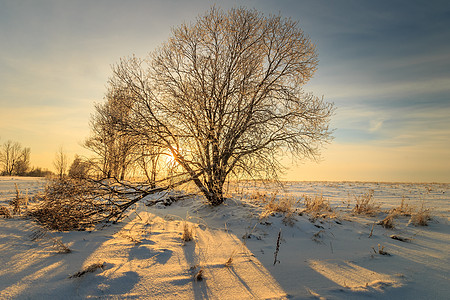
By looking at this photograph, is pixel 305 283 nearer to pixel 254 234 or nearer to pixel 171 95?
pixel 254 234

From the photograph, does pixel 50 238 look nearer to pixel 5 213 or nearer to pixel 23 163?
pixel 5 213

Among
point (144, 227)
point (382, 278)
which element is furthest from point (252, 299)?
point (144, 227)

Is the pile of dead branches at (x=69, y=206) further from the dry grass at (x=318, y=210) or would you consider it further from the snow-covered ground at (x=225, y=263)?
the dry grass at (x=318, y=210)

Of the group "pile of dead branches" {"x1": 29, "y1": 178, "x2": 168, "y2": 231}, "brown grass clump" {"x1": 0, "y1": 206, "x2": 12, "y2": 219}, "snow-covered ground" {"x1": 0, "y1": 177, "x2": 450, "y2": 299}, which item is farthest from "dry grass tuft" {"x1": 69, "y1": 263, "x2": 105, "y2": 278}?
"brown grass clump" {"x1": 0, "y1": 206, "x2": 12, "y2": 219}

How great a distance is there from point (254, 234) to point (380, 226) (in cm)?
347

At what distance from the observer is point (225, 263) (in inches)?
123

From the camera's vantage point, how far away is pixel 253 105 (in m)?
6.64

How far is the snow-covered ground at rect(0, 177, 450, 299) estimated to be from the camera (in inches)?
93.4

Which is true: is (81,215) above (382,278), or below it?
above

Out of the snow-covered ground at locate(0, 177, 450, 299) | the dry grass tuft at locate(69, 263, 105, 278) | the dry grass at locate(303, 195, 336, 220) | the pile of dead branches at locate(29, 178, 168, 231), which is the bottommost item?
the snow-covered ground at locate(0, 177, 450, 299)

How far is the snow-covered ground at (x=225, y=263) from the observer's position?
2371 mm

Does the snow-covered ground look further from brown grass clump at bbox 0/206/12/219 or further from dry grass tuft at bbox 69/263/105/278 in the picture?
brown grass clump at bbox 0/206/12/219

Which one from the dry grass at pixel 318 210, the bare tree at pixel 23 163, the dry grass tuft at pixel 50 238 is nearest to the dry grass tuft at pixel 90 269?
the dry grass tuft at pixel 50 238

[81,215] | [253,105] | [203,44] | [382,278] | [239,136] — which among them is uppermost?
[203,44]
